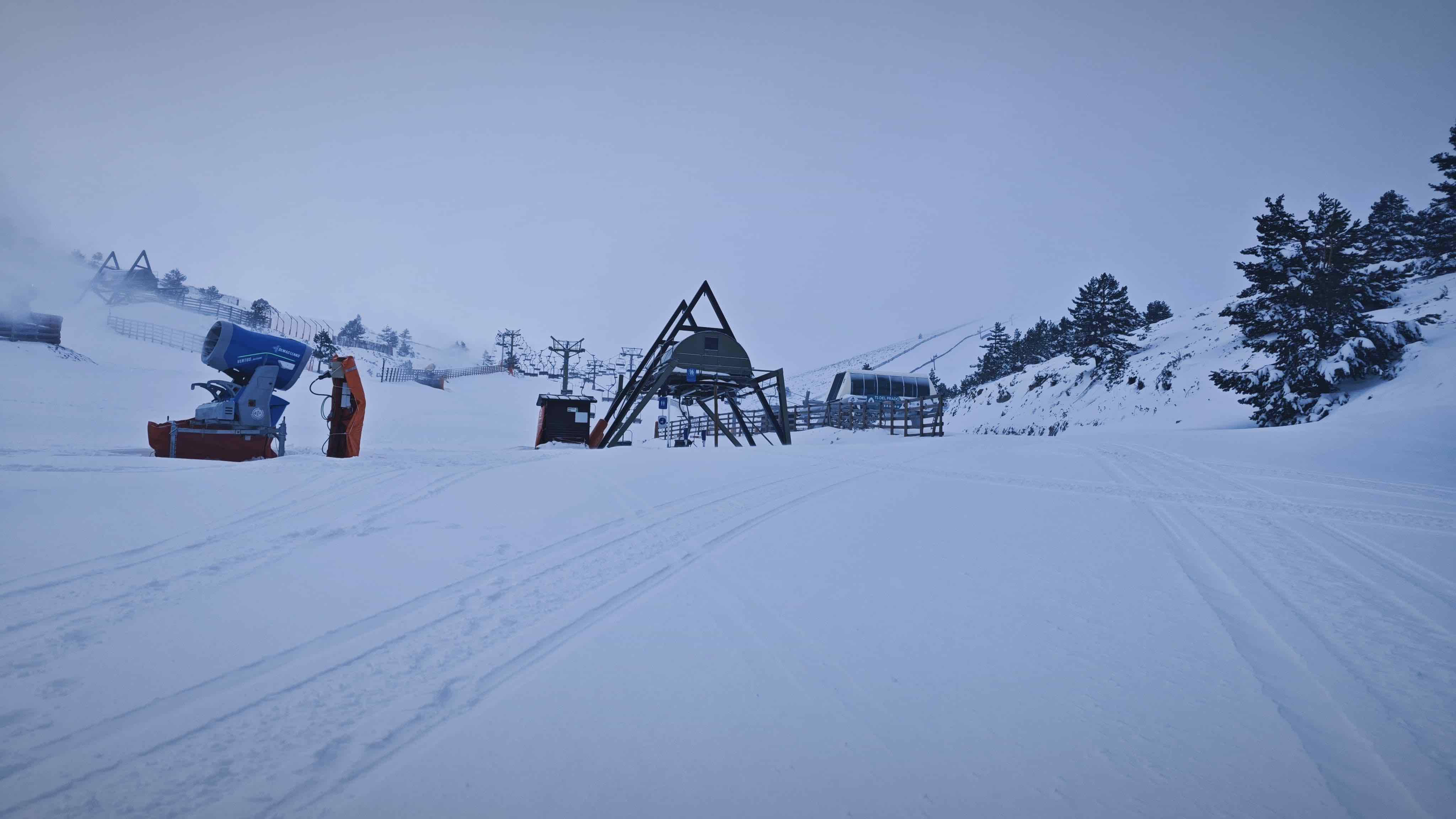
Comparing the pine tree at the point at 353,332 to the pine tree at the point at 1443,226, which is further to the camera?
the pine tree at the point at 353,332

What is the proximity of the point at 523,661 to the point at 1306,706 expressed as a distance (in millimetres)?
3092

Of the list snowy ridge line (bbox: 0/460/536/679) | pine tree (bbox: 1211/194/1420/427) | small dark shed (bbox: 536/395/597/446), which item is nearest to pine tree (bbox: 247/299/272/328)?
small dark shed (bbox: 536/395/597/446)

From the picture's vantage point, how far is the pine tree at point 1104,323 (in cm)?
3853

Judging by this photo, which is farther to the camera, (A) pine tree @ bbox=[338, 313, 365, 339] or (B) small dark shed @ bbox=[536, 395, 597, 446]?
(A) pine tree @ bbox=[338, 313, 365, 339]

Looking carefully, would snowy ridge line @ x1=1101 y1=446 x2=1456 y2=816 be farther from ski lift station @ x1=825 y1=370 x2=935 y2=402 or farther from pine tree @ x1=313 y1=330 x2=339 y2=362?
pine tree @ x1=313 y1=330 x2=339 y2=362

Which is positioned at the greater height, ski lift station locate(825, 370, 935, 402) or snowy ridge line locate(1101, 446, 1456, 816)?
ski lift station locate(825, 370, 935, 402)

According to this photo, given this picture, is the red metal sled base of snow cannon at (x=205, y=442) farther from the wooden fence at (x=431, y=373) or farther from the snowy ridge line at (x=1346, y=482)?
the wooden fence at (x=431, y=373)

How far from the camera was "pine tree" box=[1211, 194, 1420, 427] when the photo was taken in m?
17.4

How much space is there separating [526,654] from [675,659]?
0.64 meters

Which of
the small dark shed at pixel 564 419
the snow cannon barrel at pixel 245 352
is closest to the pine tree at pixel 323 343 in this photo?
the small dark shed at pixel 564 419

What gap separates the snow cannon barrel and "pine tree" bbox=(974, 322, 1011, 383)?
59.9 m

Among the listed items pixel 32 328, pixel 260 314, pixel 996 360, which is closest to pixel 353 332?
pixel 260 314

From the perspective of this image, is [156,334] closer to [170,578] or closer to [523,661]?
[170,578]

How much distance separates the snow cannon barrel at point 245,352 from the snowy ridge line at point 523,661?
7.09 metres
